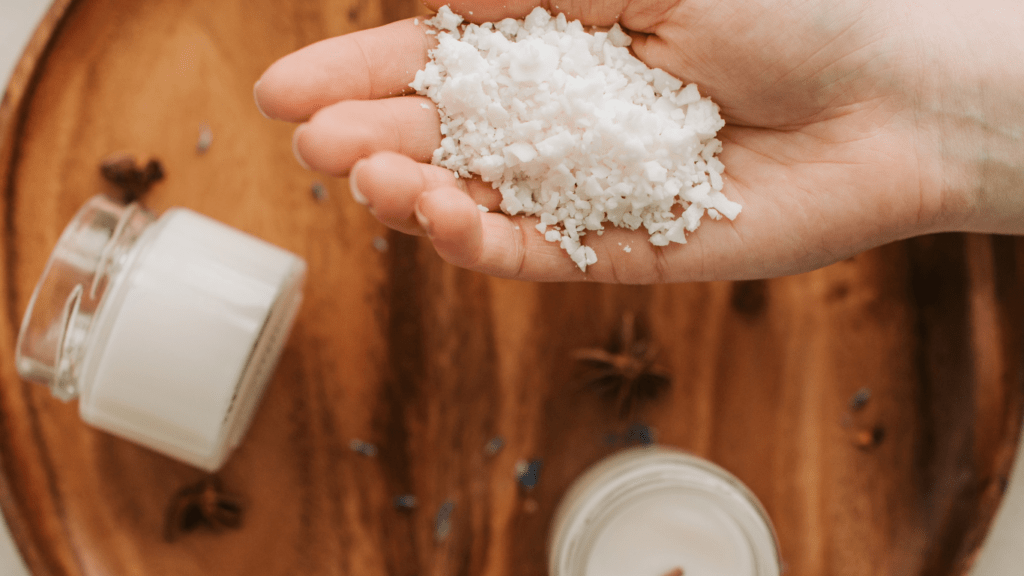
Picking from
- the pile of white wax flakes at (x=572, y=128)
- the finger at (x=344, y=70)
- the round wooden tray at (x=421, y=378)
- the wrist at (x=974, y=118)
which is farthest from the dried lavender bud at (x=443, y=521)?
the wrist at (x=974, y=118)

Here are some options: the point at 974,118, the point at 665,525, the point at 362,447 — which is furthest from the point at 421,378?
the point at 974,118

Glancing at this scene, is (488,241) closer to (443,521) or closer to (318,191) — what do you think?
(318,191)

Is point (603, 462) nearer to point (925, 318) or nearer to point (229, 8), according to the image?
point (925, 318)

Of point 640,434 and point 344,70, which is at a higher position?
point 344,70

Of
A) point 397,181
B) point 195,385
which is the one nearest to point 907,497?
point 397,181

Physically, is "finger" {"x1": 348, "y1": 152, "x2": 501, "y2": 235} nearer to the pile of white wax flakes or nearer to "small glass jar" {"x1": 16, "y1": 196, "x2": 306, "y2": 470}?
the pile of white wax flakes

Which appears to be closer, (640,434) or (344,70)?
(344,70)
